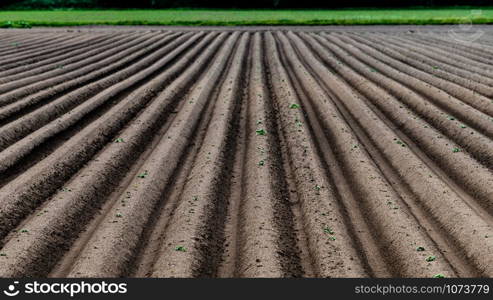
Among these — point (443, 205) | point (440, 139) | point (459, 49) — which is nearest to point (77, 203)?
point (443, 205)

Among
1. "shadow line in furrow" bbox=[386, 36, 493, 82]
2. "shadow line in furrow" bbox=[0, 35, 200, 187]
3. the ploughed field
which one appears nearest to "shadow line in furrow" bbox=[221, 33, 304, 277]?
the ploughed field

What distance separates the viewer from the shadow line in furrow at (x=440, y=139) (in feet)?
25.6

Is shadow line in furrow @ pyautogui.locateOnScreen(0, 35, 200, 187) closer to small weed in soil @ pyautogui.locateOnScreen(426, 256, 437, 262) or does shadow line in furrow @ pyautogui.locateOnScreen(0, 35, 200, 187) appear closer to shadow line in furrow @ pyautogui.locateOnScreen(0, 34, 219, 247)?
shadow line in furrow @ pyautogui.locateOnScreen(0, 34, 219, 247)

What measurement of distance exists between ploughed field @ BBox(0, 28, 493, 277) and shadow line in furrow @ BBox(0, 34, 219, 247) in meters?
0.03

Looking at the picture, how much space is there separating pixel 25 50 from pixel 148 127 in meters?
12.7

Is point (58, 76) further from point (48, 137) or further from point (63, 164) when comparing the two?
point (63, 164)

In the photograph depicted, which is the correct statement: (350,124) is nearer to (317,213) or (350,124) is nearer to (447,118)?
(447,118)


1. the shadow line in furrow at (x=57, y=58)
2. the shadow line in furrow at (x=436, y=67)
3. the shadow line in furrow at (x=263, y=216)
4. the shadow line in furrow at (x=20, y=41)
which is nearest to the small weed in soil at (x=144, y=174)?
the shadow line in furrow at (x=263, y=216)

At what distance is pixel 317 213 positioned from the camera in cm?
680

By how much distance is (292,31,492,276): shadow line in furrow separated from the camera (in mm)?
5949

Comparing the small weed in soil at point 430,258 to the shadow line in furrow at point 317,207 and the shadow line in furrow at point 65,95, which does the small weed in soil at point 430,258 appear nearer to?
the shadow line in furrow at point 317,207

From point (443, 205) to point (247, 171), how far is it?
2997 mm

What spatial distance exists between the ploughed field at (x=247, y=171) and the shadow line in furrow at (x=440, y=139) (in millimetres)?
35

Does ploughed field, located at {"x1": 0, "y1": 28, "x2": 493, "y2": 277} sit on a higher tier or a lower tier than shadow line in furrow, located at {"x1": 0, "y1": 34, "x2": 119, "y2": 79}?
lower
